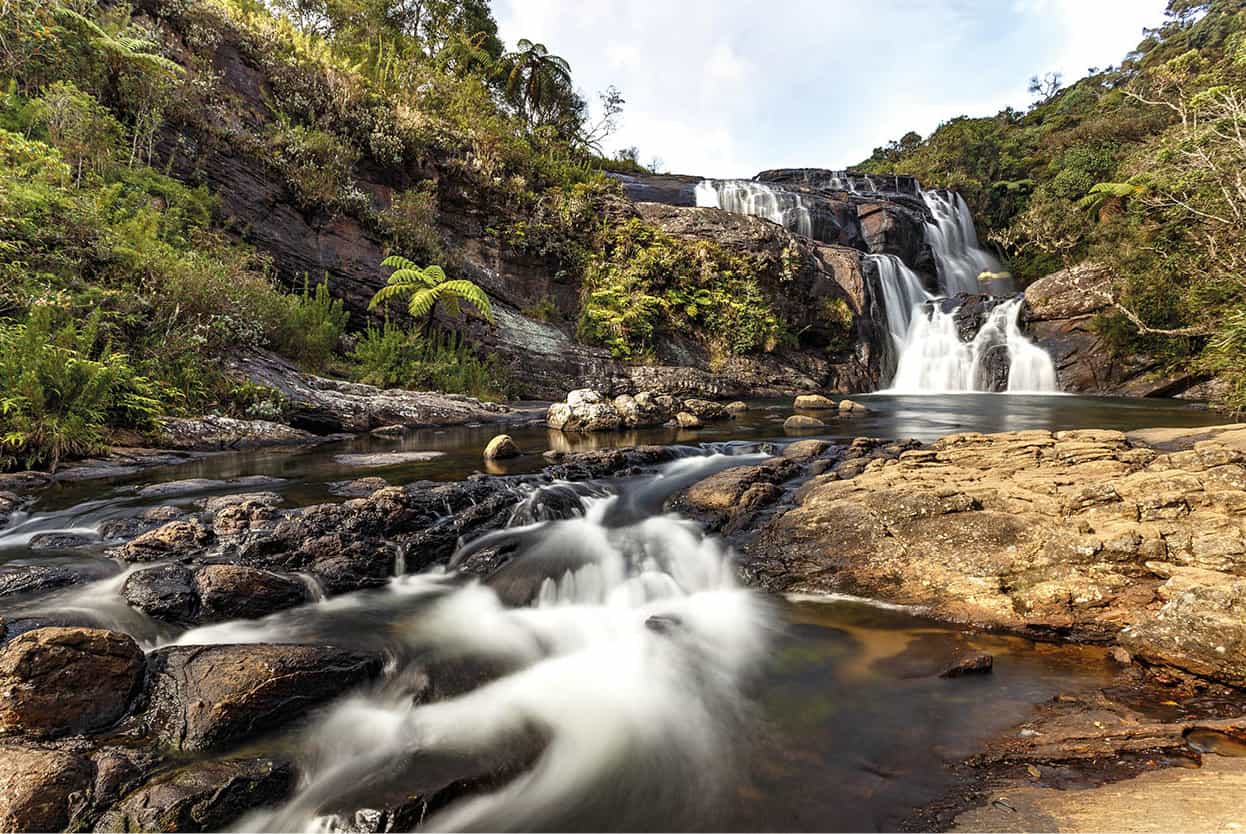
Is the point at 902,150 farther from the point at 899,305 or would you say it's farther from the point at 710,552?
the point at 710,552

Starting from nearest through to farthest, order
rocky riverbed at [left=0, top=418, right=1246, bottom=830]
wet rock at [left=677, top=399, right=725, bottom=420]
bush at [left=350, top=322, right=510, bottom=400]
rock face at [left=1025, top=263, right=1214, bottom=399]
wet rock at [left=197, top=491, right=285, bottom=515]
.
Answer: rocky riverbed at [left=0, top=418, right=1246, bottom=830] < wet rock at [left=197, top=491, right=285, bottom=515] < bush at [left=350, top=322, right=510, bottom=400] < wet rock at [left=677, top=399, right=725, bottom=420] < rock face at [left=1025, top=263, right=1214, bottom=399]

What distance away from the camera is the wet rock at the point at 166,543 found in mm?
3822

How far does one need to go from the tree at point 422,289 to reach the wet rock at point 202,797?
10818mm

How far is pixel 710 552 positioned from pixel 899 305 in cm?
1925

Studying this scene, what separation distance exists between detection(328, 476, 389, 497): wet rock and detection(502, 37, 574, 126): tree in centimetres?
2118

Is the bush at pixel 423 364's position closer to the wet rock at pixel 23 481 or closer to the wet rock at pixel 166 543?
the wet rock at pixel 23 481

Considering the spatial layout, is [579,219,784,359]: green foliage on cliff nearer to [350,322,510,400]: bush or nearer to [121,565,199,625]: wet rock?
[350,322,510,400]: bush

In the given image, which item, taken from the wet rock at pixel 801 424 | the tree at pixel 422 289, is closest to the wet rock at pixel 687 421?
the wet rock at pixel 801 424

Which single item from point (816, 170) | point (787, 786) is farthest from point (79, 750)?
point (816, 170)

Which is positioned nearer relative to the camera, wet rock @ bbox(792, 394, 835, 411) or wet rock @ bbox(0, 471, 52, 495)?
wet rock @ bbox(0, 471, 52, 495)

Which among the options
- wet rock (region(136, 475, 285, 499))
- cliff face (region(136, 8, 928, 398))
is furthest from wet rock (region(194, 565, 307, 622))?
cliff face (region(136, 8, 928, 398))

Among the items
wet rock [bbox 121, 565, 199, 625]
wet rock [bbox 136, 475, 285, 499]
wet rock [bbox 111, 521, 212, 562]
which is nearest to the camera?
wet rock [bbox 121, 565, 199, 625]

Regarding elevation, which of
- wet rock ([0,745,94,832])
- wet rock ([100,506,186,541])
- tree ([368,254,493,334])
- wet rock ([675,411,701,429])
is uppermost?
tree ([368,254,493,334])

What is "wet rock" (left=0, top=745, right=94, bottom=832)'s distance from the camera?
1.78 meters
